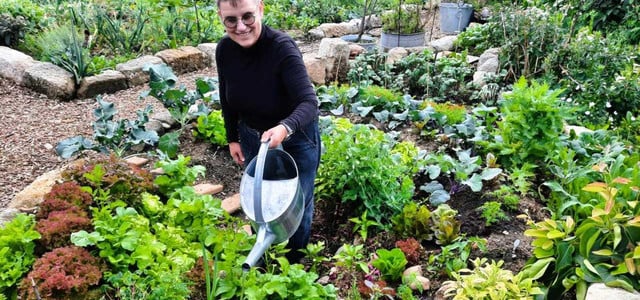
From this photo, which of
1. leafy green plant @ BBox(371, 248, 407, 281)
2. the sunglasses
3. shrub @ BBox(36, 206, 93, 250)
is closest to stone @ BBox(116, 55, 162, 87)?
shrub @ BBox(36, 206, 93, 250)

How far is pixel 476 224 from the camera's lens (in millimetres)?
3080

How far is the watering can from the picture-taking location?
189 cm

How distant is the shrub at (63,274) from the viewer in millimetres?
2230

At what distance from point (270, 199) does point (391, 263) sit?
921 mm

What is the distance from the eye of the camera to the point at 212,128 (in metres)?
4.04

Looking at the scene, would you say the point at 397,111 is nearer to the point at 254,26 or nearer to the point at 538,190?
the point at 538,190

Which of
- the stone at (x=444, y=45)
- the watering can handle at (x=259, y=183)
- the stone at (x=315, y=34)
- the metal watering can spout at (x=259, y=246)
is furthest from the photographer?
the stone at (x=315, y=34)

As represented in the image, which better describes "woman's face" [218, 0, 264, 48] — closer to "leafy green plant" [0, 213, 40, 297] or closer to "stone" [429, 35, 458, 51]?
"leafy green plant" [0, 213, 40, 297]

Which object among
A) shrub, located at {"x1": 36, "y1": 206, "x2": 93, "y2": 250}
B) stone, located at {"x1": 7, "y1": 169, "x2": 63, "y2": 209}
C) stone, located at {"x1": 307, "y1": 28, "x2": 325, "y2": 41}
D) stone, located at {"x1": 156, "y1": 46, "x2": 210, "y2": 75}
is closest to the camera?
shrub, located at {"x1": 36, "y1": 206, "x2": 93, "y2": 250}

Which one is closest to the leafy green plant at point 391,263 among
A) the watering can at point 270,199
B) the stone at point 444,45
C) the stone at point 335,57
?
the watering can at point 270,199

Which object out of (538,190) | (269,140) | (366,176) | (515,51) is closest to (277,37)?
(269,140)

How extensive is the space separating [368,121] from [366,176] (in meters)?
1.52

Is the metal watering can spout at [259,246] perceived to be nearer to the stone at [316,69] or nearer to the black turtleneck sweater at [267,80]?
the black turtleneck sweater at [267,80]

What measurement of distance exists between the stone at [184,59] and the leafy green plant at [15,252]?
139 inches
